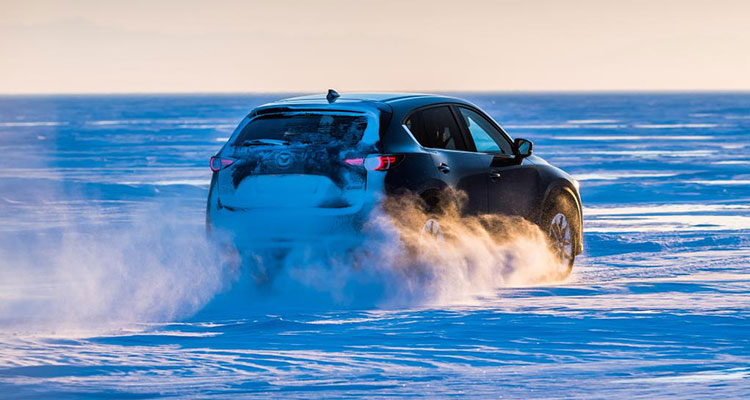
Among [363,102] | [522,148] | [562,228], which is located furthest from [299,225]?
[562,228]

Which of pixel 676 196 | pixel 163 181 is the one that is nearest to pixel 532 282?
pixel 676 196

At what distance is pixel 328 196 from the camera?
922 centimetres

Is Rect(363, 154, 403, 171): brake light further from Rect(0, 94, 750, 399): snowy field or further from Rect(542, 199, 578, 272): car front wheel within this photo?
Rect(542, 199, 578, 272): car front wheel

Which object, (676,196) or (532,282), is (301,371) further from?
(676,196)

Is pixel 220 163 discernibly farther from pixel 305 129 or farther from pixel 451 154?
pixel 451 154

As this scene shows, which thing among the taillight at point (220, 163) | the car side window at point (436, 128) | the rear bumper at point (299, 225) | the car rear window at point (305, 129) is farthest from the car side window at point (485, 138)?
the taillight at point (220, 163)

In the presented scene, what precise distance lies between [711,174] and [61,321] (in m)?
20.8

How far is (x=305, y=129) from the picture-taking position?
374 inches

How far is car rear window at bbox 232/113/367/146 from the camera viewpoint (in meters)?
9.38

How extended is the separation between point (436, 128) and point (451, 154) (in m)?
0.28

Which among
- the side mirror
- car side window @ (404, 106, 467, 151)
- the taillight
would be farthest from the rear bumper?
the side mirror

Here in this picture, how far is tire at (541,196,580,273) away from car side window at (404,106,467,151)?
4.17 ft

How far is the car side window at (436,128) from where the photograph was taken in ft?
32.1

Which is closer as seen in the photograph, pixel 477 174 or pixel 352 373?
pixel 352 373
